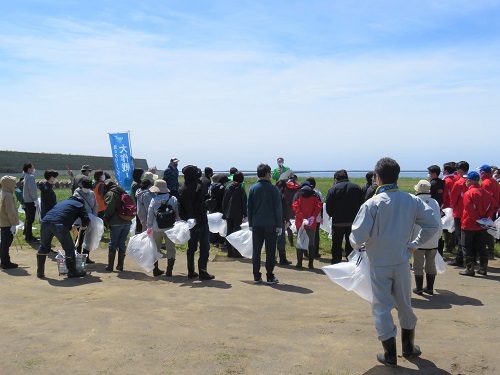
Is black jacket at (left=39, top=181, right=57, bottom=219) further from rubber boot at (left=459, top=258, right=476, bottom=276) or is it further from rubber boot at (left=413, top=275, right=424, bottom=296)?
rubber boot at (left=459, top=258, right=476, bottom=276)

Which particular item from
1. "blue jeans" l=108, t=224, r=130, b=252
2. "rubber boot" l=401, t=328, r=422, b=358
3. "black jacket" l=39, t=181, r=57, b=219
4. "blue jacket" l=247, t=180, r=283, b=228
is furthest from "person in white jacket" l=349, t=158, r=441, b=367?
"black jacket" l=39, t=181, r=57, b=219

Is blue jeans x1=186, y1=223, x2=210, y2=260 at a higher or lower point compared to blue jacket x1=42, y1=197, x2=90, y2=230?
lower

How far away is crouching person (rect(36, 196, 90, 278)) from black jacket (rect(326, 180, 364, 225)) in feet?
14.1

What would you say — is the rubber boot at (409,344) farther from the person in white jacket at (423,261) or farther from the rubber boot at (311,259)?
the rubber boot at (311,259)

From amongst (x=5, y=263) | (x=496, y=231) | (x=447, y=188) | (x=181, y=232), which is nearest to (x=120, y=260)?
(x=181, y=232)

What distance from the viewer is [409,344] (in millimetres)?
5035

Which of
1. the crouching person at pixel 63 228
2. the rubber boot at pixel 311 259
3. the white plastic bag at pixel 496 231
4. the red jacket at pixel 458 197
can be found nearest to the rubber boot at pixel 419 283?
the white plastic bag at pixel 496 231

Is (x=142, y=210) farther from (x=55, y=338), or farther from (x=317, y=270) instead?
(x=55, y=338)

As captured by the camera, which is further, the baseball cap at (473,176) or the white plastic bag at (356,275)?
the baseball cap at (473,176)

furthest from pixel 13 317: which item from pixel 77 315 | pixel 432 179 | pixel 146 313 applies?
pixel 432 179

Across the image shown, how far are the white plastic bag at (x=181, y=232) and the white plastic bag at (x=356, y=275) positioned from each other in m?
3.28

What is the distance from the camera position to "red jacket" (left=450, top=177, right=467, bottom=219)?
31.1ft

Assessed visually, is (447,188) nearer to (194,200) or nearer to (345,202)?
(345,202)

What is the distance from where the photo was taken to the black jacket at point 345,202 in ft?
30.5
